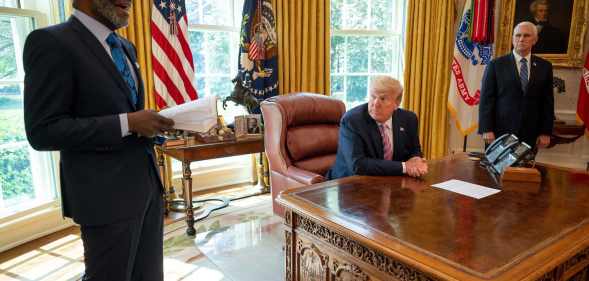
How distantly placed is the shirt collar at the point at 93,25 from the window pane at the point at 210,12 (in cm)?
253

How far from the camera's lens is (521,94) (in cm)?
297

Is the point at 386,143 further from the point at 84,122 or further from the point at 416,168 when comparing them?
the point at 84,122

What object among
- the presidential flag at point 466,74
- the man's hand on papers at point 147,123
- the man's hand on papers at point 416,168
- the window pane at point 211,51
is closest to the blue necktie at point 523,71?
the presidential flag at point 466,74

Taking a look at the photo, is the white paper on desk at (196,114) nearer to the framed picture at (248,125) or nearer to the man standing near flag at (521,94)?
the framed picture at (248,125)

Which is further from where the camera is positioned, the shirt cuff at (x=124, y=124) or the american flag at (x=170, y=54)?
the american flag at (x=170, y=54)

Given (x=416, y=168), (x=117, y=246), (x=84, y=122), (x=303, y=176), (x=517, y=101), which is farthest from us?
(x=517, y=101)

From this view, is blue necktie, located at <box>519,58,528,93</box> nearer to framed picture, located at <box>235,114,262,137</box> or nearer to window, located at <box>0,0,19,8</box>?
framed picture, located at <box>235,114,262,137</box>

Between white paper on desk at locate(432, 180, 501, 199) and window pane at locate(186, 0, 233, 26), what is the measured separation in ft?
9.32

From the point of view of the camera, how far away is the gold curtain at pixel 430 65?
4316mm

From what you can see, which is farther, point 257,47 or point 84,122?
point 257,47

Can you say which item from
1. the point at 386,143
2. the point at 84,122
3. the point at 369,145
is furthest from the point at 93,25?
the point at 386,143

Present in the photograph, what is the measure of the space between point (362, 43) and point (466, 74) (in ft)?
3.98

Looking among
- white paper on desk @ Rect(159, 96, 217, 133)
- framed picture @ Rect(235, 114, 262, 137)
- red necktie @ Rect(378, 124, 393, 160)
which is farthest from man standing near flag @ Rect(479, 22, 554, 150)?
white paper on desk @ Rect(159, 96, 217, 133)

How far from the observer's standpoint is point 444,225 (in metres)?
1.21
